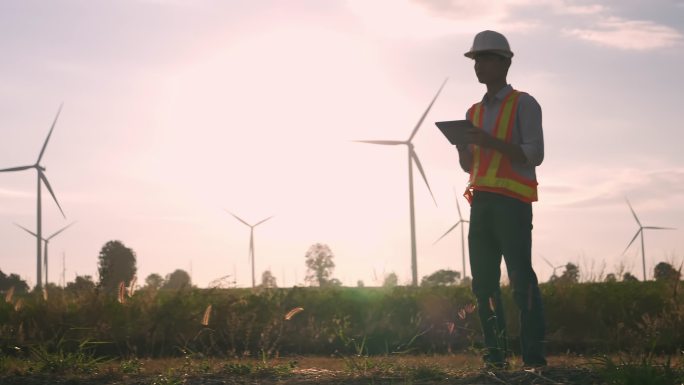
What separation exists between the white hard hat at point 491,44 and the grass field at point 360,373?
240 centimetres

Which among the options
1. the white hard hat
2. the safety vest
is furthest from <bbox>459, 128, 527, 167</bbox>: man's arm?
the white hard hat

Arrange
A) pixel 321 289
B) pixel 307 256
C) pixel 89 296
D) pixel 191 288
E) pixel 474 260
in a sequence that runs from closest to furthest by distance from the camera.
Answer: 1. pixel 474 260
2. pixel 89 296
3. pixel 191 288
4. pixel 321 289
5. pixel 307 256

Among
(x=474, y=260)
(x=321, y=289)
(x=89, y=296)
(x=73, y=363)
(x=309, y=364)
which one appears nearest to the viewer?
(x=474, y=260)

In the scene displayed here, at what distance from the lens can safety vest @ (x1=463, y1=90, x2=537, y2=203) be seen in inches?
307

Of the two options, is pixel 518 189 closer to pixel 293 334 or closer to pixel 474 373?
pixel 474 373

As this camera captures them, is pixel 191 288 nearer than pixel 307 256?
Yes

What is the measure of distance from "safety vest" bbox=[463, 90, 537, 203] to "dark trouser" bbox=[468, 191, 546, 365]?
0.22ft

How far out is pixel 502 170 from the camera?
7.80m

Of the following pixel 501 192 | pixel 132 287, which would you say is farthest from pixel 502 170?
pixel 132 287

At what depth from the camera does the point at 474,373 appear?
749 centimetres

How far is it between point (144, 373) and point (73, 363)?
680mm

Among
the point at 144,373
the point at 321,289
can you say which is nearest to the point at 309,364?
the point at 144,373

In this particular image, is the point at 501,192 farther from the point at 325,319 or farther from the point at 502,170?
the point at 325,319

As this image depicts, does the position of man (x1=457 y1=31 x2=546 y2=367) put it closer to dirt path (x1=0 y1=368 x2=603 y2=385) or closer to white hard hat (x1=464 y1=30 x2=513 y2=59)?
white hard hat (x1=464 y1=30 x2=513 y2=59)
